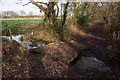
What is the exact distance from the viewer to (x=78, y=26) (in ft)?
39.8

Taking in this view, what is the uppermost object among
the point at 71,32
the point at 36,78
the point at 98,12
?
the point at 98,12

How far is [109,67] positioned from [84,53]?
183 centimetres

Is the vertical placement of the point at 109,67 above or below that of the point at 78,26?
below

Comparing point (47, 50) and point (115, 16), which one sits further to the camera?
point (115, 16)

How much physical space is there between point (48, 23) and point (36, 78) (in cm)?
543

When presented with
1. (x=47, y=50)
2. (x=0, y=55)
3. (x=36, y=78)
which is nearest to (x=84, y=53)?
(x=47, y=50)

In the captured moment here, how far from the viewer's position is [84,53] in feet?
20.4

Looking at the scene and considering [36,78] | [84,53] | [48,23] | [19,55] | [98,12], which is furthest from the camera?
[98,12]

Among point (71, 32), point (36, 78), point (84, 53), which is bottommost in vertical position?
point (36, 78)

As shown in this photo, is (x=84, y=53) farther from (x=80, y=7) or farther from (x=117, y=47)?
(x=80, y=7)

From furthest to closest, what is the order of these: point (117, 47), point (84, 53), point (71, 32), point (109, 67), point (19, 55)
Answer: point (71, 32) < point (84, 53) < point (117, 47) < point (19, 55) < point (109, 67)

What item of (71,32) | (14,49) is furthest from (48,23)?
(14,49)

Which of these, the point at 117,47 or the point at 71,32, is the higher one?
the point at 71,32

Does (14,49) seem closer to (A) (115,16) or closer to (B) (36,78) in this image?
(B) (36,78)
